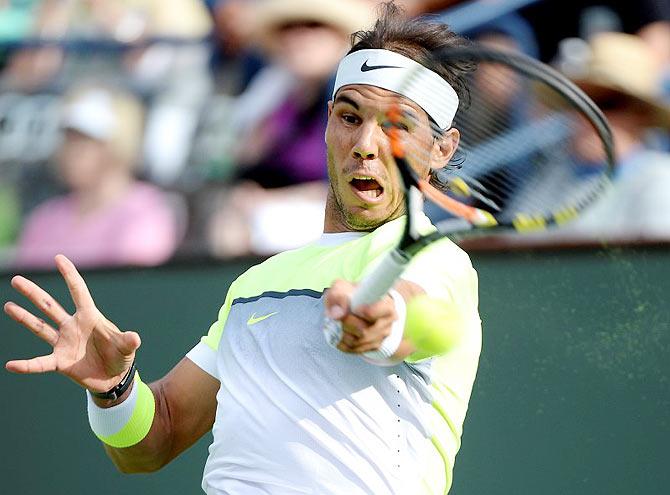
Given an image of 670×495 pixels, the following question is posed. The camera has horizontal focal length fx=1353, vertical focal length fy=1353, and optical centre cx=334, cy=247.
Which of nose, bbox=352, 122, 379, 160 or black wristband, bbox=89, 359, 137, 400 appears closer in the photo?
nose, bbox=352, 122, 379, 160

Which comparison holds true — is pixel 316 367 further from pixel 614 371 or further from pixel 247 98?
pixel 247 98

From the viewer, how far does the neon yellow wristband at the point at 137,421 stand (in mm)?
2791

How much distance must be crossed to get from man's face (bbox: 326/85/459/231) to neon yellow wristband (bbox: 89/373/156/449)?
0.53m

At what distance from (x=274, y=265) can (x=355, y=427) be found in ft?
1.54

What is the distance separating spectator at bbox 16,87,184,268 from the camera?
4.38 m

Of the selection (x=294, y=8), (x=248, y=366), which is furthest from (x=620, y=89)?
(x=248, y=366)

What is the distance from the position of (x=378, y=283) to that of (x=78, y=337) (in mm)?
837

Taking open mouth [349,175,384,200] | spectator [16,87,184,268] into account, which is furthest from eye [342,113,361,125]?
spectator [16,87,184,268]

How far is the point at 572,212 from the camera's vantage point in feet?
7.89

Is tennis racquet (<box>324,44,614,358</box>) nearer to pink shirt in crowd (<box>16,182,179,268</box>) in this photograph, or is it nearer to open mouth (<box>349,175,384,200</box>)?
open mouth (<box>349,175,384,200</box>)

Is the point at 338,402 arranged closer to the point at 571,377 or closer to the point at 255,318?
the point at 255,318

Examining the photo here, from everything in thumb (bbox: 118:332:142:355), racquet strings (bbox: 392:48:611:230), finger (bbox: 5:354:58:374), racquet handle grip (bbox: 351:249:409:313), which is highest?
racquet handle grip (bbox: 351:249:409:313)

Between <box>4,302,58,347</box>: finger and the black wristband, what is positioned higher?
<box>4,302,58,347</box>: finger

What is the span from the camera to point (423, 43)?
2785mm
